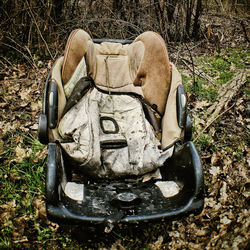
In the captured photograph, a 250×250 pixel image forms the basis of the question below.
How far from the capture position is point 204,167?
2.82 m

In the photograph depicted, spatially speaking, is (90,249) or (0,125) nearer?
(90,249)

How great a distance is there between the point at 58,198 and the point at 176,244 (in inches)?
45.6

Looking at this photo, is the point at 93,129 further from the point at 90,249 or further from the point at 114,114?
the point at 90,249

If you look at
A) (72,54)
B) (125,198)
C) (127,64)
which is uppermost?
(72,54)

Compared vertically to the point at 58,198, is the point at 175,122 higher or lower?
higher

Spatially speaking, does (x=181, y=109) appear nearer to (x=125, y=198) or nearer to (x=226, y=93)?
(x=125, y=198)

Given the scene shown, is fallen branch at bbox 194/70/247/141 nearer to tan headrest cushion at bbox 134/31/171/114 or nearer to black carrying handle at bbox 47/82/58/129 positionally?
tan headrest cushion at bbox 134/31/171/114

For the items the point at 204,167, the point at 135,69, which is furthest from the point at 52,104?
the point at 204,167

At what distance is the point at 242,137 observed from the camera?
324cm

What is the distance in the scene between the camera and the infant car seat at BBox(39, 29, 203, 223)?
1781mm

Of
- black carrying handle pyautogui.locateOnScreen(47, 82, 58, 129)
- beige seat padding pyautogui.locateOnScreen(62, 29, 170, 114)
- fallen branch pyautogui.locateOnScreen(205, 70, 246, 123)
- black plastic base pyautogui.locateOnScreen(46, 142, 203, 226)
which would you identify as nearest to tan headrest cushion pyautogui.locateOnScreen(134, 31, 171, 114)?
beige seat padding pyautogui.locateOnScreen(62, 29, 170, 114)

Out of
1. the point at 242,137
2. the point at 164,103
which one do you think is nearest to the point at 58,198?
the point at 164,103

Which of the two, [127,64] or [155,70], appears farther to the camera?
[127,64]

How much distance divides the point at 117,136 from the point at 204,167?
118 centimetres
